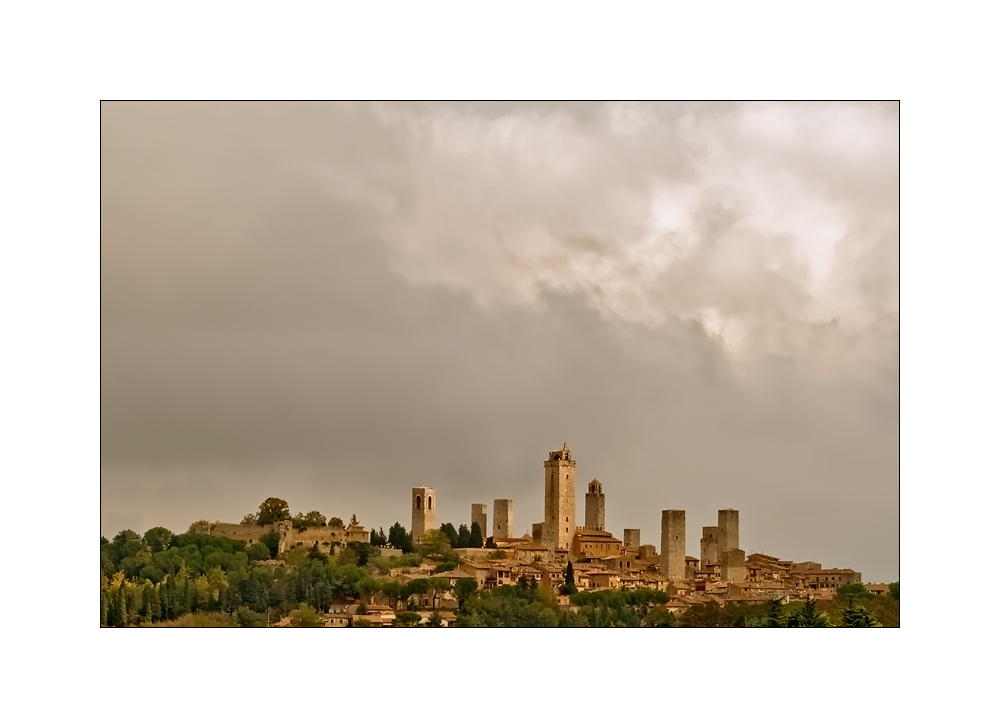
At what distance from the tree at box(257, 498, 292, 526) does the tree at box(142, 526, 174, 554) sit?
1119mm

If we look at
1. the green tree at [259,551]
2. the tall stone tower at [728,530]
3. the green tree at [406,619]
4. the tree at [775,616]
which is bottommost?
the green tree at [406,619]

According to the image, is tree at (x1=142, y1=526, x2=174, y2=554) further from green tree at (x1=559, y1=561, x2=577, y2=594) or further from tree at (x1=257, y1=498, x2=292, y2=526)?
green tree at (x1=559, y1=561, x2=577, y2=594)

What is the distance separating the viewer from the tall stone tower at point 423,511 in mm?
20359

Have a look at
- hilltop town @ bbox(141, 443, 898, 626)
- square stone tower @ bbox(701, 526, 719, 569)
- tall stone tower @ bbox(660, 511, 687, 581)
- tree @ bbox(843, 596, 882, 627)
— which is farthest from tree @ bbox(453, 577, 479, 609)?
tree @ bbox(843, 596, 882, 627)

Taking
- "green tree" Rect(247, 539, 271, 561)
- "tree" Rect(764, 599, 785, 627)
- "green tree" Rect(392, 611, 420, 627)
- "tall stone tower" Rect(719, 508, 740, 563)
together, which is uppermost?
"tall stone tower" Rect(719, 508, 740, 563)

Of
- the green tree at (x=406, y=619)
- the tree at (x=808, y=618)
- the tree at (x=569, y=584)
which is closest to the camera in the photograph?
the tree at (x=808, y=618)

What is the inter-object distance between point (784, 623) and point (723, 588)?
2.44m

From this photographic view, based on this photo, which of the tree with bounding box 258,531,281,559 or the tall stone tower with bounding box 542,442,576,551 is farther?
the tall stone tower with bounding box 542,442,576,551

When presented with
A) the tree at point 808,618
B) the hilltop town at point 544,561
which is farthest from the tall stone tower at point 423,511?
the tree at point 808,618

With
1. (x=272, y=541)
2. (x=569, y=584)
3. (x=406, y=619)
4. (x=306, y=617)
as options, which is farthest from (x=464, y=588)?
(x=272, y=541)

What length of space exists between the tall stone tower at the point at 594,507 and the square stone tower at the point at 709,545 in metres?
1.42

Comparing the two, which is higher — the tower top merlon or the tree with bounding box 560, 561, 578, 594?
the tower top merlon

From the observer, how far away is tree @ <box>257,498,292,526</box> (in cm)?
1945

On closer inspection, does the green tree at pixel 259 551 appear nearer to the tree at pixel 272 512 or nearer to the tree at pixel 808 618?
the tree at pixel 272 512
